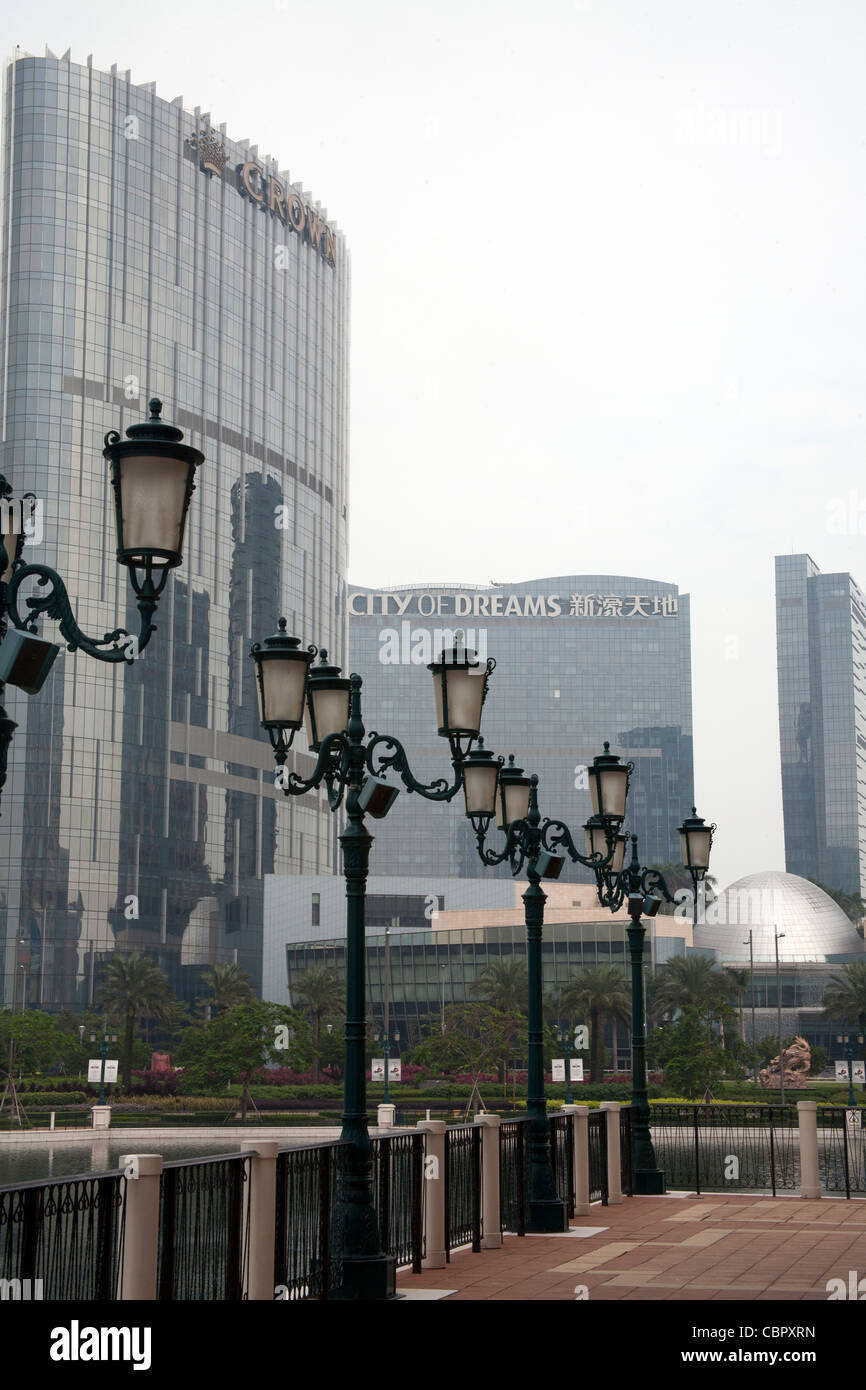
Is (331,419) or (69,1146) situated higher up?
(331,419)

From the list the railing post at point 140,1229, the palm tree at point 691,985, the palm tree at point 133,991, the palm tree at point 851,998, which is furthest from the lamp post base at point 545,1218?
the palm tree at point 133,991

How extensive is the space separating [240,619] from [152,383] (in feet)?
71.6

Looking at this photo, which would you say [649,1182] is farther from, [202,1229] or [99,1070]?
[99,1070]

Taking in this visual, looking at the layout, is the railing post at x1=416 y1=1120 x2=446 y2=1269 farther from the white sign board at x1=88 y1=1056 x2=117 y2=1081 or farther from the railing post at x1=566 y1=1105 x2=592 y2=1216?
the white sign board at x1=88 y1=1056 x2=117 y2=1081

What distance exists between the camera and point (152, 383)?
13225cm

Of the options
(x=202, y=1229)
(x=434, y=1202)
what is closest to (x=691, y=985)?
(x=434, y=1202)

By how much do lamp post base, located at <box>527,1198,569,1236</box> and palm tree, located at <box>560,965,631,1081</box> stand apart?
62764 millimetres

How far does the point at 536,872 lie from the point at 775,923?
120 metres

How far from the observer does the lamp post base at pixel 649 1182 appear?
76.1 ft

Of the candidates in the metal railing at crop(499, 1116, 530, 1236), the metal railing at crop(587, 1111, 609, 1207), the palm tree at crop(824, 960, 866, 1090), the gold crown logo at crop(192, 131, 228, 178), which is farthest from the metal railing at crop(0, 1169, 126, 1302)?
the gold crown logo at crop(192, 131, 228, 178)

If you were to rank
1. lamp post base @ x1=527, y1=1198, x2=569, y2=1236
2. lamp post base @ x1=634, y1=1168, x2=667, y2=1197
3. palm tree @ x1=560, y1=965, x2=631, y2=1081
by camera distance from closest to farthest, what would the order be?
1. lamp post base @ x1=527, y1=1198, x2=569, y2=1236
2. lamp post base @ x1=634, y1=1168, x2=667, y2=1197
3. palm tree @ x1=560, y1=965, x2=631, y2=1081

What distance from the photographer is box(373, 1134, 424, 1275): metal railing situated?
13.6m
